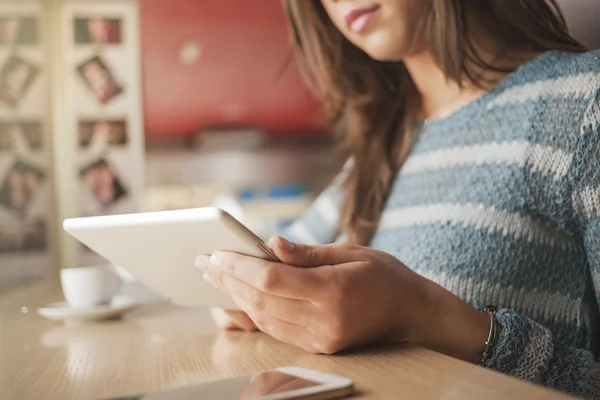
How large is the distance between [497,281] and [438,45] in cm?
39

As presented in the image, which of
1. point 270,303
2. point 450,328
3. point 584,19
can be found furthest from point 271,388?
point 584,19

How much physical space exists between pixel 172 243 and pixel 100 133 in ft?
9.94

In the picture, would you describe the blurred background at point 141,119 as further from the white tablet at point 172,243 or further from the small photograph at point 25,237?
the white tablet at point 172,243

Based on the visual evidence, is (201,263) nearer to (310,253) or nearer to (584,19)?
(310,253)

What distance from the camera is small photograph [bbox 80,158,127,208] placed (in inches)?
140

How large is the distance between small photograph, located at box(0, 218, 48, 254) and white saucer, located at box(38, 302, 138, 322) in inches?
101

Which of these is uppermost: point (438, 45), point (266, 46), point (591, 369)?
point (266, 46)

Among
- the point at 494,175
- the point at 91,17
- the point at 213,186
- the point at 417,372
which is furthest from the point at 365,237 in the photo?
the point at 91,17

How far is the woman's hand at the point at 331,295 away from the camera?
64 cm

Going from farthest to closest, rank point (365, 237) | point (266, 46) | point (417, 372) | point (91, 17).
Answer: point (266, 46)
point (91, 17)
point (365, 237)
point (417, 372)

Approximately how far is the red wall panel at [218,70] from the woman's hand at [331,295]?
9.82 ft

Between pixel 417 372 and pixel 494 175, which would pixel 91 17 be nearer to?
pixel 494 175

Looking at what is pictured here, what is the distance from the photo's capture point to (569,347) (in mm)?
814

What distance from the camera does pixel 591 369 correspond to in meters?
0.83
